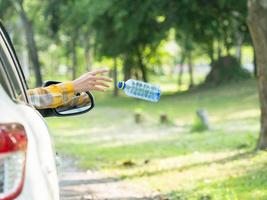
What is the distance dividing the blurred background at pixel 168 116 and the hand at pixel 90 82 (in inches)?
151

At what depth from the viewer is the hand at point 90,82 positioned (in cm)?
441

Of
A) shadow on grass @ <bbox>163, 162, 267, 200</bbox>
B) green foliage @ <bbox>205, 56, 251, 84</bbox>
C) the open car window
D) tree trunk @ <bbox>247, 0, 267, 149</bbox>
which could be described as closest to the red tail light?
the open car window

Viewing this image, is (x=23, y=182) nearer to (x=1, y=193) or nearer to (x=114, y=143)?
(x=1, y=193)

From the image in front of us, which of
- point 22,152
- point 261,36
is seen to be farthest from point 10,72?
point 261,36

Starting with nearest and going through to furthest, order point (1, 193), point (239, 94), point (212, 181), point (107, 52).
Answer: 1. point (1, 193)
2. point (212, 181)
3. point (239, 94)
4. point (107, 52)

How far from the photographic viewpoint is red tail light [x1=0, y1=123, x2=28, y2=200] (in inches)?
106

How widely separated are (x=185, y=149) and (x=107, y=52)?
86.9 ft

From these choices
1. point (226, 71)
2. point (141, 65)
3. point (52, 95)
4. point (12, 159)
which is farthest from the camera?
point (141, 65)

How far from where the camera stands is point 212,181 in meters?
9.38

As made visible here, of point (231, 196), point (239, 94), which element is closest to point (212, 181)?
point (231, 196)

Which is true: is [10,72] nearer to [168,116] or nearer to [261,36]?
[261,36]

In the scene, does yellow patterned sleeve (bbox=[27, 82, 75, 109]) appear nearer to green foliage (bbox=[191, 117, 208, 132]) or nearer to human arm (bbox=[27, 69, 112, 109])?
human arm (bbox=[27, 69, 112, 109])

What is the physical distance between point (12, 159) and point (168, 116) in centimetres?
2271

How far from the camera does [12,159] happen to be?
274cm
